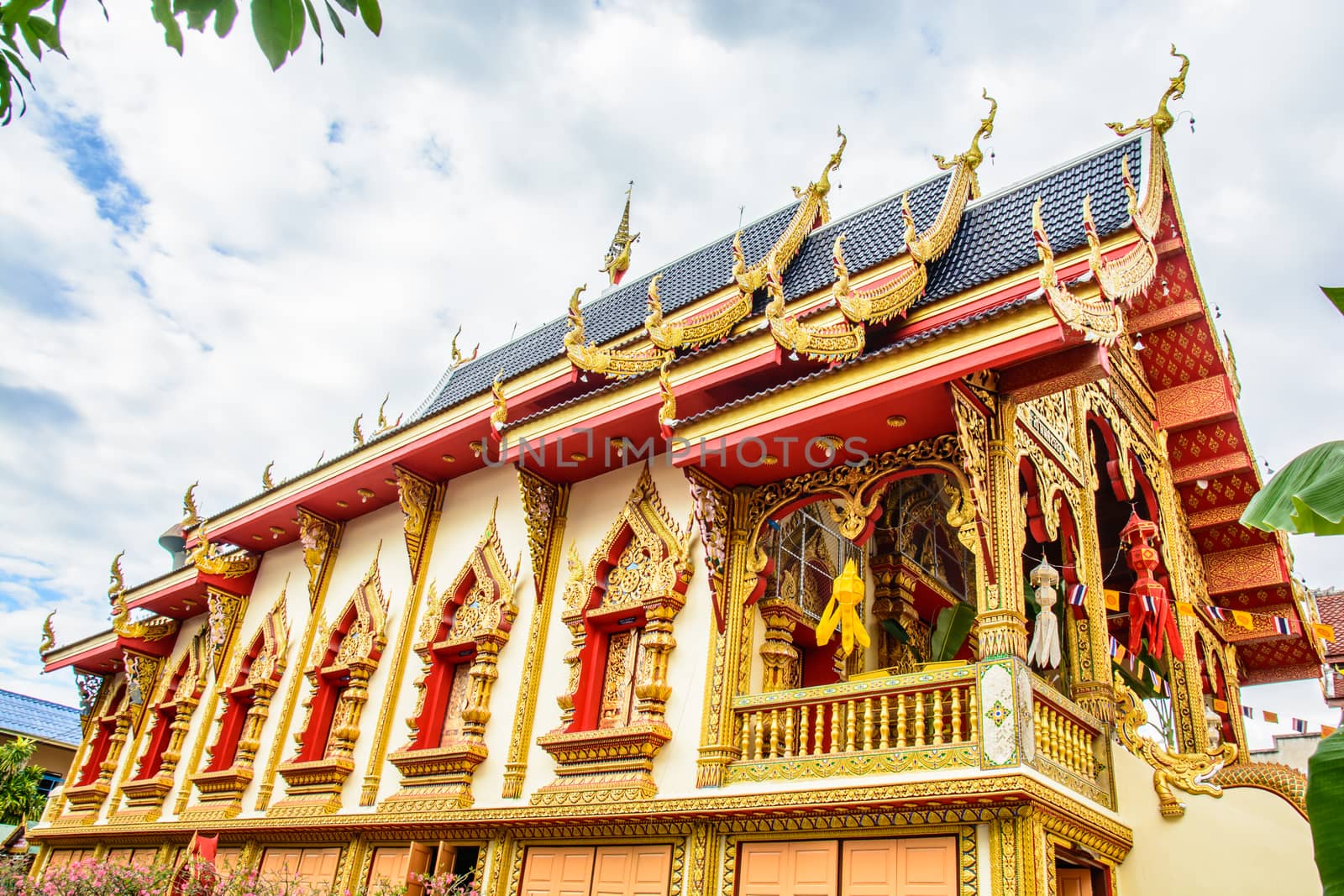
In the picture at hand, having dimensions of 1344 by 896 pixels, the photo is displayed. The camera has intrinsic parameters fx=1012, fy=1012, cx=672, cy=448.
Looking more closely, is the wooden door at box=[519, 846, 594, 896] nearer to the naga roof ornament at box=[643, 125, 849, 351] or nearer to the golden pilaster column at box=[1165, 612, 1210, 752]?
the naga roof ornament at box=[643, 125, 849, 351]

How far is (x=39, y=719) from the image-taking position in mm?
23344

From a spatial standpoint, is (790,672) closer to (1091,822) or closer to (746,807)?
(746,807)

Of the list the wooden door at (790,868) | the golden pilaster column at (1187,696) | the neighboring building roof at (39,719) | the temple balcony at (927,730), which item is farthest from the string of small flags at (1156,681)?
the neighboring building roof at (39,719)

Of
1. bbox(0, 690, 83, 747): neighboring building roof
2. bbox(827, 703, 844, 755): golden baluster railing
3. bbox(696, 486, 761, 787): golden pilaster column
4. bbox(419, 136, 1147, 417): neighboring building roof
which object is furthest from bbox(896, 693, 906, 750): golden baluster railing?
bbox(0, 690, 83, 747): neighboring building roof

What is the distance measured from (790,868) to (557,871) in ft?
6.35

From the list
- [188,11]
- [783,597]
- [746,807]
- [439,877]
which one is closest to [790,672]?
[783,597]

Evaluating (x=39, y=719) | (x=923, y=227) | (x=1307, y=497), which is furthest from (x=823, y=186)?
(x=39, y=719)

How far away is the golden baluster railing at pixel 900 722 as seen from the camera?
5621 mm

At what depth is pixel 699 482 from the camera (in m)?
6.96

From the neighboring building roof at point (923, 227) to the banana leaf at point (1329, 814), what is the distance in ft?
14.8

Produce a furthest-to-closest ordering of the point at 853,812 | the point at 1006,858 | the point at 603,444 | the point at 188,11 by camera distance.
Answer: the point at 603,444, the point at 853,812, the point at 1006,858, the point at 188,11

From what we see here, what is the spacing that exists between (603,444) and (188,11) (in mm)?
6361

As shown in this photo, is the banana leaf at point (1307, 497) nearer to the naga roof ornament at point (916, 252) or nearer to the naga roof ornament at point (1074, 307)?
the naga roof ornament at point (1074, 307)

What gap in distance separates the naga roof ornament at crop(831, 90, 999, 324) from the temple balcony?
7.78ft
